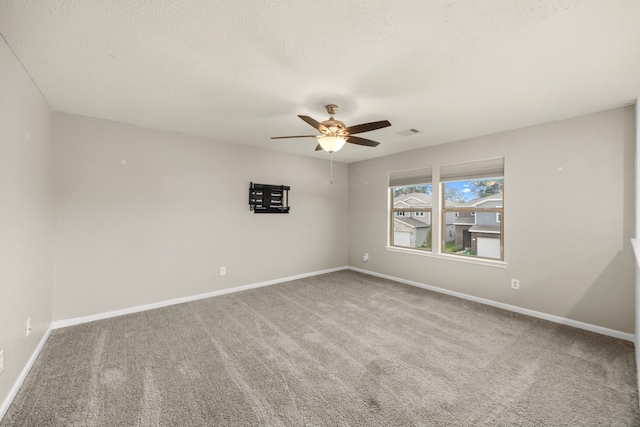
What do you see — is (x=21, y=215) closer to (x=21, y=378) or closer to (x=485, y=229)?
(x=21, y=378)

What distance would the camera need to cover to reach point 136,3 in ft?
4.90

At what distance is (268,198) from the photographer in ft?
15.5

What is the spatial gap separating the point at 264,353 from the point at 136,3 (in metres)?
2.71

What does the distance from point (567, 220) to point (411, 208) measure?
2.23 m

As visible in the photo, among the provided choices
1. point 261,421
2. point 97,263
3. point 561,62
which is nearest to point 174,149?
point 97,263

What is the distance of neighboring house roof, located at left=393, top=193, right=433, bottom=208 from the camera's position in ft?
15.8

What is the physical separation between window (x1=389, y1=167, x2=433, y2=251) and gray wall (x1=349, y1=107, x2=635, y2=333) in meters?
0.70

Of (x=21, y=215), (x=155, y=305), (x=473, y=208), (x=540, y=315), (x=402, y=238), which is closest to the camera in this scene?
(x=21, y=215)

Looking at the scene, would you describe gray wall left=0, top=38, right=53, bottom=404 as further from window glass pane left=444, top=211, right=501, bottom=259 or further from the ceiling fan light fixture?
window glass pane left=444, top=211, right=501, bottom=259

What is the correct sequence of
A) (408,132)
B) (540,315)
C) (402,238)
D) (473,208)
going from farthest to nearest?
1. (402,238)
2. (473,208)
3. (408,132)
4. (540,315)

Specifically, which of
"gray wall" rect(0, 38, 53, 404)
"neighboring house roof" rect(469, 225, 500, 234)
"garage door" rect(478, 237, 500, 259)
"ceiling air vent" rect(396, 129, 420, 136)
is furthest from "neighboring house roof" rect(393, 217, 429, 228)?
"gray wall" rect(0, 38, 53, 404)

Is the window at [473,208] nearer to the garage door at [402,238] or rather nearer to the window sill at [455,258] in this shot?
the window sill at [455,258]

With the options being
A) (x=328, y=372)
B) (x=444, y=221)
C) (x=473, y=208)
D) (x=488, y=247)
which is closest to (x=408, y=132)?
(x=473, y=208)

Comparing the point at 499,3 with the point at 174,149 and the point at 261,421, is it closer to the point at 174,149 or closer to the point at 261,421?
the point at 261,421
